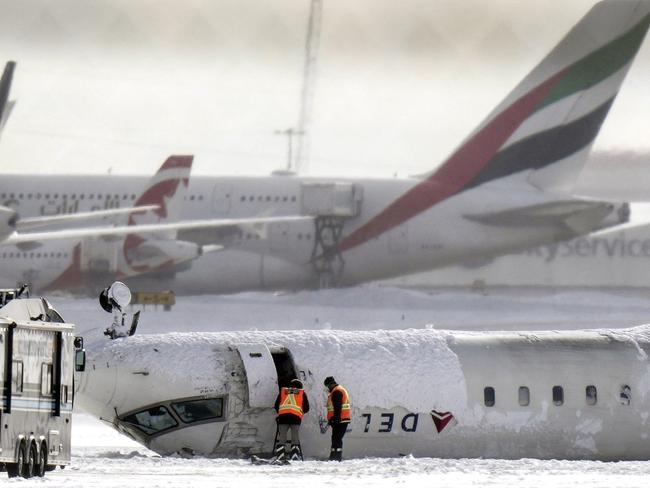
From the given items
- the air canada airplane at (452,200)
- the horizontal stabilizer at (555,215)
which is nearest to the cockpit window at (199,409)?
the horizontal stabilizer at (555,215)

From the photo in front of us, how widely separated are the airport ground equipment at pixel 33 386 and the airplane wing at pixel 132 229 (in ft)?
71.8

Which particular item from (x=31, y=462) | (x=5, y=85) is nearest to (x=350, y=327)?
(x=5, y=85)

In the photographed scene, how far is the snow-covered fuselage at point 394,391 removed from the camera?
2573 cm

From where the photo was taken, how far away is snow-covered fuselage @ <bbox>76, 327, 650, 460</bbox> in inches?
1013

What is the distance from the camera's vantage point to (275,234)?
213 feet

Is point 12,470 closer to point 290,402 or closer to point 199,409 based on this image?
point 199,409

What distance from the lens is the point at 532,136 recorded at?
63344 mm

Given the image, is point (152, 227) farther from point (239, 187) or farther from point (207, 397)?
point (207, 397)

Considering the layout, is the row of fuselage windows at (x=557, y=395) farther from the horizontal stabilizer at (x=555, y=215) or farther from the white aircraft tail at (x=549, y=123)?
the white aircraft tail at (x=549, y=123)

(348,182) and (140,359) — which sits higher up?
(348,182)

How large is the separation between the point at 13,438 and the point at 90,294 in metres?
42.3

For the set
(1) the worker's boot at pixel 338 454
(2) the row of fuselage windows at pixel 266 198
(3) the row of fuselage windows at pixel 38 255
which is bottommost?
(1) the worker's boot at pixel 338 454

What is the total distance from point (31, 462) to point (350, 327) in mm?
34776

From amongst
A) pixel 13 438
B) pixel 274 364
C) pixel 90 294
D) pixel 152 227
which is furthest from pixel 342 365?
pixel 90 294
